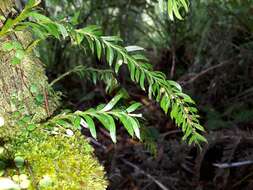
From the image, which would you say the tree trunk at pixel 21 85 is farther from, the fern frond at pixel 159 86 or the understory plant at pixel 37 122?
the fern frond at pixel 159 86

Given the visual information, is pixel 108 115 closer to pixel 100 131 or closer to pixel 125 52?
pixel 125 52

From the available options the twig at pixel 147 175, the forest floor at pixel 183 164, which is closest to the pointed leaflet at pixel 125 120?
the forest floor at pixel 183 164

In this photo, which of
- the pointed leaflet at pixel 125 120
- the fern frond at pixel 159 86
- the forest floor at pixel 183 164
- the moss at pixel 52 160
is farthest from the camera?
the forest floor at pixel 183 164

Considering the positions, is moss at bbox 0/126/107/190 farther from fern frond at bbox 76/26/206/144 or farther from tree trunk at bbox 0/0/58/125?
fern frond at bbox 76/26/206/144

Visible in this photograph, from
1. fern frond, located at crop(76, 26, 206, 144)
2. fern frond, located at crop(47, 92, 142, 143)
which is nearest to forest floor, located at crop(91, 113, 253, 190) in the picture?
fern frond, located at crop(76, 26, 206, 144)

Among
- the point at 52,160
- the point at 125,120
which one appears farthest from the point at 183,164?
the point at 52,160

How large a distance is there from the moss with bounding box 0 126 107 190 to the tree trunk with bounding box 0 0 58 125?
62mm

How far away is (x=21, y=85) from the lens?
1039 millimetres

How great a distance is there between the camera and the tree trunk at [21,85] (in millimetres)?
1008

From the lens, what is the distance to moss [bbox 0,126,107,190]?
0.94 meters

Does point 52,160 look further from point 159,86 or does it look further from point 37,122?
point 159,86

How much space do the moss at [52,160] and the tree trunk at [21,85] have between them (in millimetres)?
62

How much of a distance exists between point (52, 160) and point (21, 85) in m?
0.23

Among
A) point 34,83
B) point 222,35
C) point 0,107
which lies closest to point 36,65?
point 34,83
